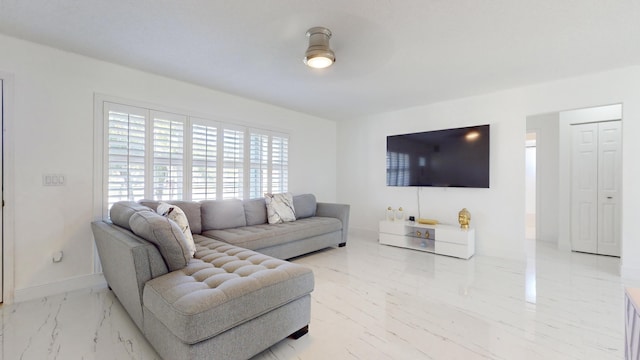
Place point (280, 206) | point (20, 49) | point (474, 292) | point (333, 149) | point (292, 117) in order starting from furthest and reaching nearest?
point (333, 149)
point (292, 117)
point (280, 206)
point (474, 292)
point (20, 49)

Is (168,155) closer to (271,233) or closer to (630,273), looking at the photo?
(271,233)

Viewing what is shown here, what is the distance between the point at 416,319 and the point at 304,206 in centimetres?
254

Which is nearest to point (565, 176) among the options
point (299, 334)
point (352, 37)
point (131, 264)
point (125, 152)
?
point (352, 37)

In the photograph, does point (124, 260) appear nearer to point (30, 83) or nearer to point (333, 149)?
point (30, 83)

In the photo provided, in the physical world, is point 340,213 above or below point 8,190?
below

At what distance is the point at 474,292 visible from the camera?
2.63 m

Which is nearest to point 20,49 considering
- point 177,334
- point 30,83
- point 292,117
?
point 30,83

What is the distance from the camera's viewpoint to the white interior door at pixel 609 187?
3.89m

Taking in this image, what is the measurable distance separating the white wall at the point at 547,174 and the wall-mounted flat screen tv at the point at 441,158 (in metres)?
1.92

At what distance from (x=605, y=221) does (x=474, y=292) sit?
3048 millimetres

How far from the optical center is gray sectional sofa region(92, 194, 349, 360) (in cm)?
139

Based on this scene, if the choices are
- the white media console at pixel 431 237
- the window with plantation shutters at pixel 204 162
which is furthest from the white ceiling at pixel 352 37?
the white media console at pixel 431 237

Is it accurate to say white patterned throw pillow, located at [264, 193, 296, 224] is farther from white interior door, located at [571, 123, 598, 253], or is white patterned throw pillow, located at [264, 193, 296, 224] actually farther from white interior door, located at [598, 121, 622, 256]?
white interior door, located at [598, 121, 622, 256]

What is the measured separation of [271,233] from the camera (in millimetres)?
3240
